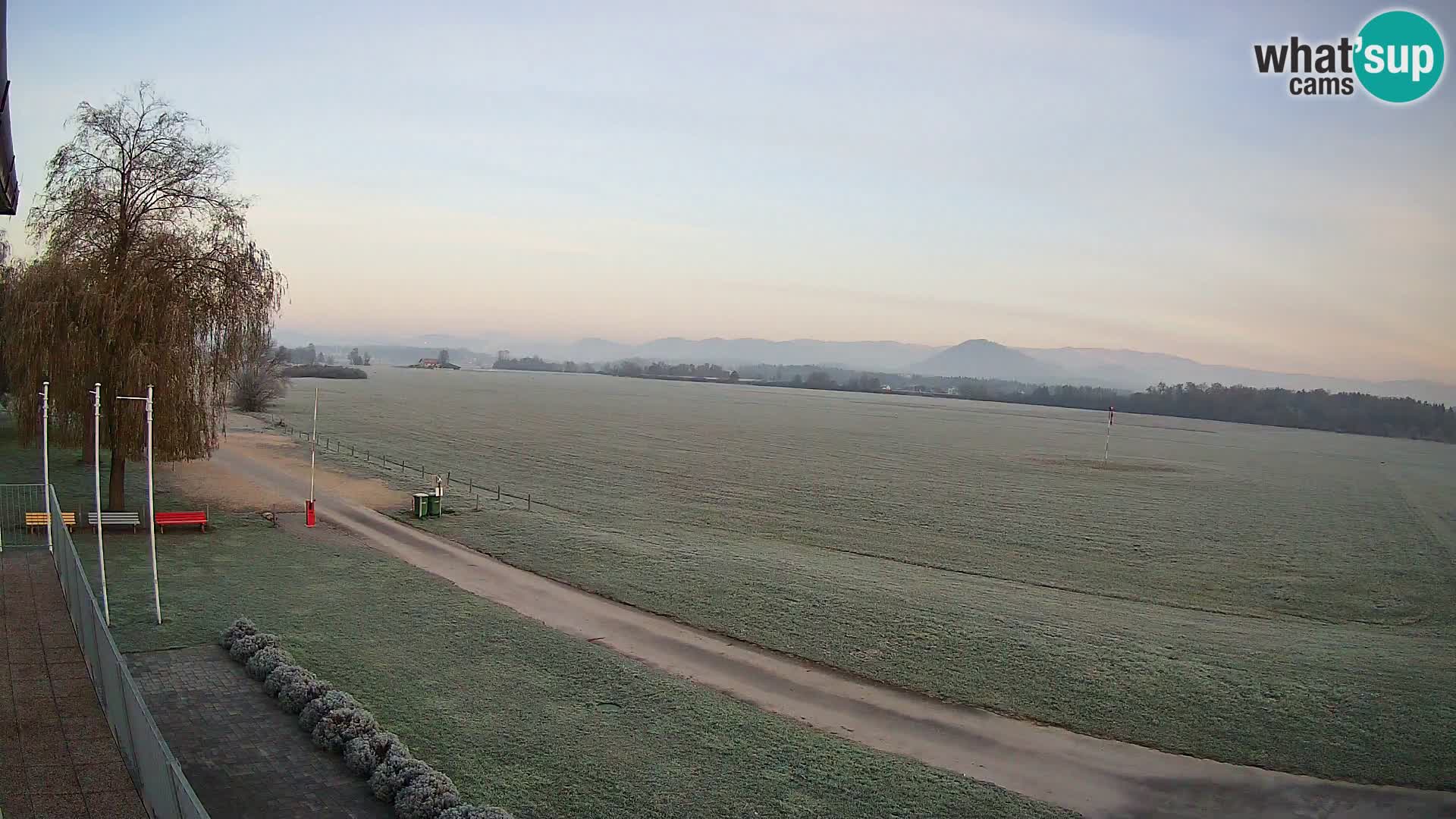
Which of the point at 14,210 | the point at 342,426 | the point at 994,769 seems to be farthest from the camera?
the point at 342,426

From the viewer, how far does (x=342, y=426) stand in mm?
76750

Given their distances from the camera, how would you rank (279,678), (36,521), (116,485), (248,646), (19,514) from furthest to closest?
(116,485) < (19,514) < (36,521) < (248,646) < (279,678)

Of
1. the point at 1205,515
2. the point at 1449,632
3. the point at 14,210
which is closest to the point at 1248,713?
the point at 1449,632

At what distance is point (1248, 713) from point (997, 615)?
656cm

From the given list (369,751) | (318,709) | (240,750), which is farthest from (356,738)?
(240,750)

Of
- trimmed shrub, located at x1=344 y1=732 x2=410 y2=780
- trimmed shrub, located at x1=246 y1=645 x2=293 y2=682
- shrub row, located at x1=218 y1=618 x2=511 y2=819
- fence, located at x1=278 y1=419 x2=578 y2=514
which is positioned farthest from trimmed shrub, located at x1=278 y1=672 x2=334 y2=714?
fence, located at x1=278 y1=419 x2=578 y2=514

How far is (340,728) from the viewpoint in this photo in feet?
41.2

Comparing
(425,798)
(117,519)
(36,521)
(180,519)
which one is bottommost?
(425,798)

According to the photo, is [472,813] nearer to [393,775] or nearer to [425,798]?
[425,798]

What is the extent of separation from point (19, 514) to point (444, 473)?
21.3 metres

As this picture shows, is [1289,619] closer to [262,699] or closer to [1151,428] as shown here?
[262,699]

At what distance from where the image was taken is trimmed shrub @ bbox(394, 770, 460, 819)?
421 inches

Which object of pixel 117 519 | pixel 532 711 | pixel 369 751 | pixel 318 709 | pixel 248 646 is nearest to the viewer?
pixel 369 751

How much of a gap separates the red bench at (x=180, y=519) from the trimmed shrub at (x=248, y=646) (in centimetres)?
1365
